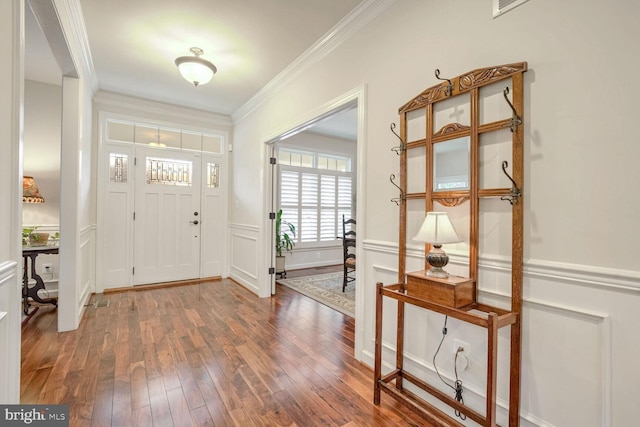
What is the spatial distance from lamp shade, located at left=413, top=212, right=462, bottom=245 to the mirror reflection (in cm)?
23

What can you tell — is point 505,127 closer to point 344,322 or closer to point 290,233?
point 344,322

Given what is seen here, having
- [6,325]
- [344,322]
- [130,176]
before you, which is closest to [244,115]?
[130,176]

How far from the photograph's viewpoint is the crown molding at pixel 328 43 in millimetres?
2225

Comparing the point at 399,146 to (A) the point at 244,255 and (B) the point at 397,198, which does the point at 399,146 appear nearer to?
(B) the point at 397,198

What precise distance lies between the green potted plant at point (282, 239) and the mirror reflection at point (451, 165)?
3513mm

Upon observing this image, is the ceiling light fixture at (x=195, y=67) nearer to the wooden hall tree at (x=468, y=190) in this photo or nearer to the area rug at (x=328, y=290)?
the wooden hall tree at (x=468, y=190)

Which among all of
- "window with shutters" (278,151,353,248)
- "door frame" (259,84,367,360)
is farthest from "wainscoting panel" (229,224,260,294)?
"window with shutters" (278,151,353,248)

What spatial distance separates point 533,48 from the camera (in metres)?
1.38

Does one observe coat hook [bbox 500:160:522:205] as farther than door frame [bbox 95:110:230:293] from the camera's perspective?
No

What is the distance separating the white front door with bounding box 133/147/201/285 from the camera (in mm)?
4324

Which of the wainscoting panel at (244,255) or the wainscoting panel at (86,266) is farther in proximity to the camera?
the wainscoting panel at (244,255)

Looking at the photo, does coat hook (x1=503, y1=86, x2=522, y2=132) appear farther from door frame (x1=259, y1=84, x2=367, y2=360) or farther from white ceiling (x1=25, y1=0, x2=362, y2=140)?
white ceiling (x1=25, y1=0, x2=362, y2=140)

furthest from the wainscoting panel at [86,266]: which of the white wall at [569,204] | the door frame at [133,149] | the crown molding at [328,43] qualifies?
the white wall at [569,204]

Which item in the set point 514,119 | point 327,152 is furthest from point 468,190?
point 327,152
